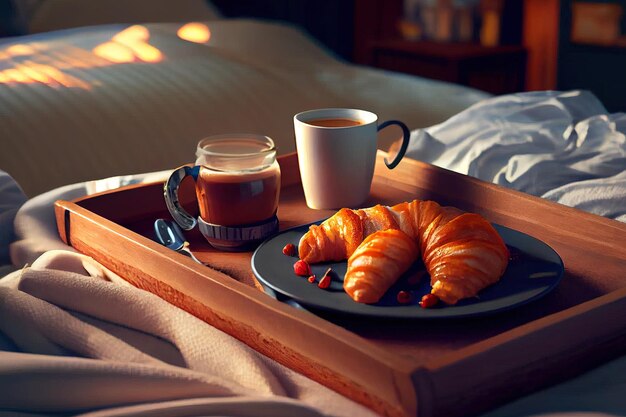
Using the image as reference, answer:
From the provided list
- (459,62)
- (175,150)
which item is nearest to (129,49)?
(175,150)

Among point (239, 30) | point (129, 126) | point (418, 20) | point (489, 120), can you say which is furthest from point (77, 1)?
point (418, 20)

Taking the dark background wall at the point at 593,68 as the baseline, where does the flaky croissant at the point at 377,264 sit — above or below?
above

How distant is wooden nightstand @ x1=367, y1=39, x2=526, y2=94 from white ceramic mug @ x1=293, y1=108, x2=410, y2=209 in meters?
2.11

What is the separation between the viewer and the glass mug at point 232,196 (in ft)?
3.07

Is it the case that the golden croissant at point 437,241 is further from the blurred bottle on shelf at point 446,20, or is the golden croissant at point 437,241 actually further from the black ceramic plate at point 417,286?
the blurred bottle on shelf at point 446,20

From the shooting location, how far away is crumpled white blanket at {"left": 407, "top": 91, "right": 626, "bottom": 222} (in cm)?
112

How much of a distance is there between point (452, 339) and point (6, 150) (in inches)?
45.2

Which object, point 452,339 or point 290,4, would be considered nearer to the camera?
point 452,339

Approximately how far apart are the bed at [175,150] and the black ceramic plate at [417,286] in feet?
0.27

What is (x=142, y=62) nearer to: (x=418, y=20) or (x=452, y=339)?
(x=452, y=339)

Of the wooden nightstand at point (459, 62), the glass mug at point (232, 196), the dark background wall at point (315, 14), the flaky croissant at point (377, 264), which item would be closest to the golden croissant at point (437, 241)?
the flaky croissant at point (377, 264)

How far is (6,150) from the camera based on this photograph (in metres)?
1.55

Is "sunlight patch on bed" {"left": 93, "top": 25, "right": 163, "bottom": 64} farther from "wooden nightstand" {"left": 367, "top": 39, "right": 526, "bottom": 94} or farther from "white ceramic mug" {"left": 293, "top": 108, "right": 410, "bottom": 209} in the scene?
"wooden nightstand" {"left": 367, "top": 39, "right": 526, "bottom": 94}

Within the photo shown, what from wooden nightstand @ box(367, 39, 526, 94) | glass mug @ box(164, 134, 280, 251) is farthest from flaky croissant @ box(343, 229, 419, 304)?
wooden nightstand @ box(367, 39, 526, 94)
